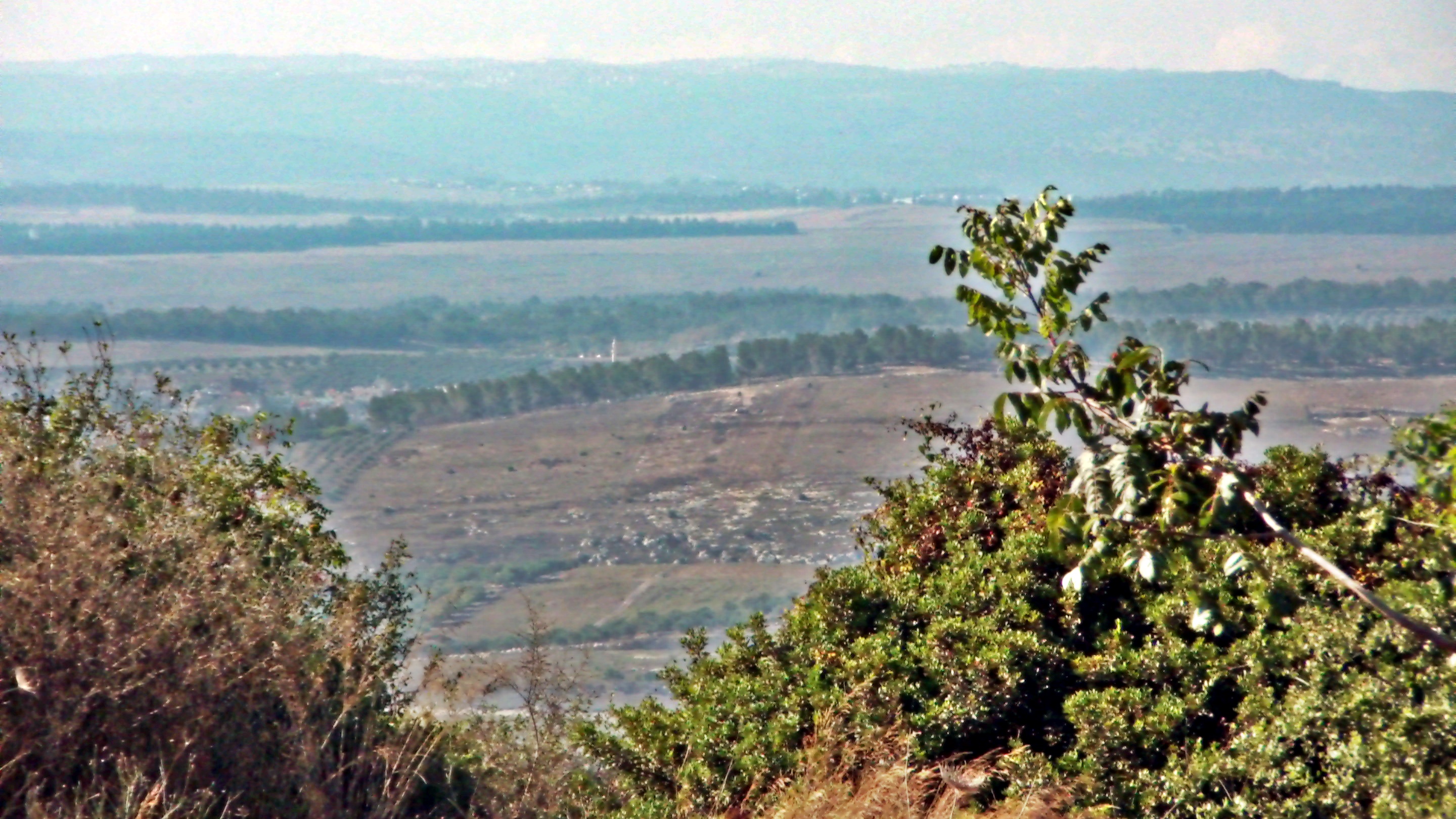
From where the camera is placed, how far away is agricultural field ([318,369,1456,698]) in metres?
20.2

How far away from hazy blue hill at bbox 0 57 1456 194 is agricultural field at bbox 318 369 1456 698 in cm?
5014

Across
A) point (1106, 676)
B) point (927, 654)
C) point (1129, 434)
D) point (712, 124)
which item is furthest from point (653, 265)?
point (1129, 434)

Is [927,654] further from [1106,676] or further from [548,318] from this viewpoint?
[548,318]

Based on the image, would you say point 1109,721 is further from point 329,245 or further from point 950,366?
point 329,245

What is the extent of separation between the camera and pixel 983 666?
212 inches

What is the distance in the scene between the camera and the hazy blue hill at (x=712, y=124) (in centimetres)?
8806

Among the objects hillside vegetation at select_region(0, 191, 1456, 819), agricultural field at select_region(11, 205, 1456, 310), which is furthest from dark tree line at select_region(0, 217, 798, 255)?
hillside vegetation at select_region(0, 191, 1456, 819)

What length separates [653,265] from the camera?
266ft

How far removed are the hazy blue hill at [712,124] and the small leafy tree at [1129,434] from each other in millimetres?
74448

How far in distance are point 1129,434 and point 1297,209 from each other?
60133 millimetres

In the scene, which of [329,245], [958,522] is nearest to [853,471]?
[958,522]

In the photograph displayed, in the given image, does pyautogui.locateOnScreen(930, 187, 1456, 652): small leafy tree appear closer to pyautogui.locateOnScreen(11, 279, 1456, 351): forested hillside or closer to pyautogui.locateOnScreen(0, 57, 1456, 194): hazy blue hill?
pyautogui.locateOnScreen(11, 279, 1456, 351): forested hillside

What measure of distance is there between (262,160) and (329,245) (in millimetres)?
33771

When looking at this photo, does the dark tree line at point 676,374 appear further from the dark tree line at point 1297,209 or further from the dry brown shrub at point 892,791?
the dry brown shrub at point 892,791
